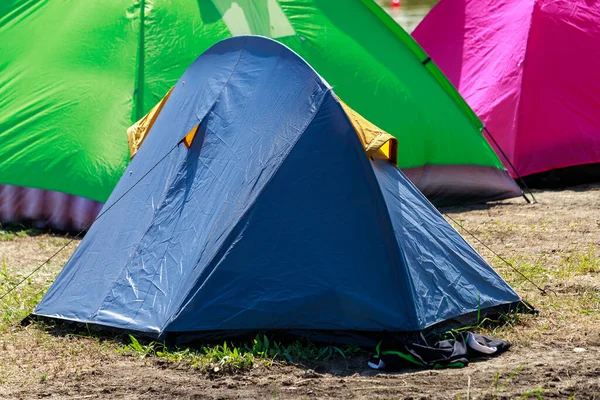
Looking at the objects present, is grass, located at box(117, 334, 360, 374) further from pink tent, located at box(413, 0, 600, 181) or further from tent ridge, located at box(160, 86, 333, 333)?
pink tent, located at box(413, 0, 600, 181)

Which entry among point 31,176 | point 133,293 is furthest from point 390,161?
point 31,176

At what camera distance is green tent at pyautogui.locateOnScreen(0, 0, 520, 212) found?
7.94 metres

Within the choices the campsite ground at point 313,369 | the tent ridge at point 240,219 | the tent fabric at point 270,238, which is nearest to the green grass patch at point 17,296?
the campsite ground at point 313,369

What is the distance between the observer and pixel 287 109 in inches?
216

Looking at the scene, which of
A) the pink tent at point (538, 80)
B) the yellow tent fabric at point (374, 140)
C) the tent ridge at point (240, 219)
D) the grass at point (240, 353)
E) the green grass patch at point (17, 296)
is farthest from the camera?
the pink tent at point (538, 80)

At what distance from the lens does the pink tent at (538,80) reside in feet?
31.0

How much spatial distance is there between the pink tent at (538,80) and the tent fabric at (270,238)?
4252 millimetres

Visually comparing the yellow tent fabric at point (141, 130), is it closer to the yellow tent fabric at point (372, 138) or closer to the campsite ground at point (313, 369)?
the yellow tent fabric at point (372, 138)

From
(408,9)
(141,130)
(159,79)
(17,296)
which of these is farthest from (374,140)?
(408,9)

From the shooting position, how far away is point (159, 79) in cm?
812

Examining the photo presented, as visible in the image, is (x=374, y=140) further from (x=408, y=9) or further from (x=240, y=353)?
(x=408, y=9)

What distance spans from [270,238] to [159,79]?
10.9 feet

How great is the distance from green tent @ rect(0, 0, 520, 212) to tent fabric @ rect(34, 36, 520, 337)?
2.18 metres

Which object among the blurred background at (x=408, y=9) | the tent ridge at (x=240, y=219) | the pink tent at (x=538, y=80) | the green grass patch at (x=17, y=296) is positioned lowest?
the blurred background at (x=408, y=9)
